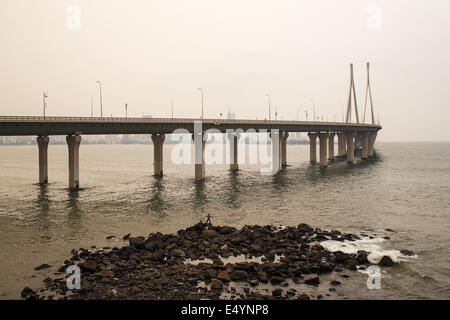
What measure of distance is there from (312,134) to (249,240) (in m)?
87.2

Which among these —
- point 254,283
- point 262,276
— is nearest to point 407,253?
point 262,276

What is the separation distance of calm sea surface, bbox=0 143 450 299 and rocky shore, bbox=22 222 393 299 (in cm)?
189

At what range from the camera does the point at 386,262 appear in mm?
24156

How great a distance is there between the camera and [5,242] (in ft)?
96.3

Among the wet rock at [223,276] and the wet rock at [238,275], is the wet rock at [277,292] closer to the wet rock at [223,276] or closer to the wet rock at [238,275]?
the wet rock at [238,275]

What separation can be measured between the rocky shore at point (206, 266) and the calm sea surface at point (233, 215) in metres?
1.89

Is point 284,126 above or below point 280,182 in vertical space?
above

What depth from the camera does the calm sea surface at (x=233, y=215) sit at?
22.7m

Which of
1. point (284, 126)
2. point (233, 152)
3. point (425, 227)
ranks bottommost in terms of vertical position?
point (425, 227)

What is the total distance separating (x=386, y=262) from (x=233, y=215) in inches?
702

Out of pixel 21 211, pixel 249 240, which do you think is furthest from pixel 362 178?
pixel 21 211

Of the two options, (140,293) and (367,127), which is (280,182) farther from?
(367,127)

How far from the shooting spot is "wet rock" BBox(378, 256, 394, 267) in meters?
24.1

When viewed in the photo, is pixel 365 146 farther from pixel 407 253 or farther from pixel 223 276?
pixel 223 276
